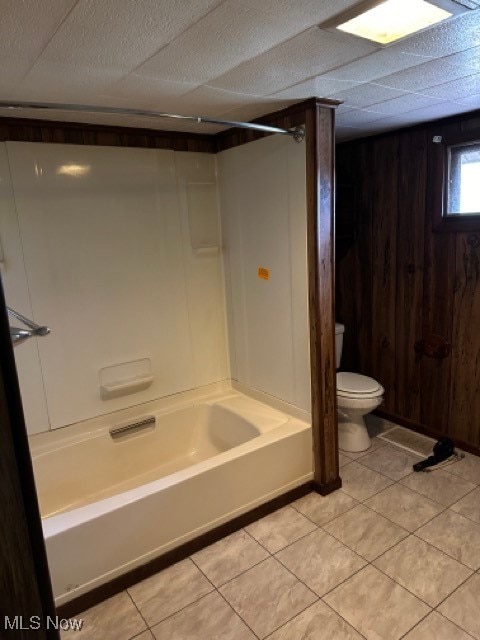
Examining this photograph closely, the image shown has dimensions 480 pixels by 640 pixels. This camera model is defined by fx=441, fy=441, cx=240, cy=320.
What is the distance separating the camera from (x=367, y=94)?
2.11m

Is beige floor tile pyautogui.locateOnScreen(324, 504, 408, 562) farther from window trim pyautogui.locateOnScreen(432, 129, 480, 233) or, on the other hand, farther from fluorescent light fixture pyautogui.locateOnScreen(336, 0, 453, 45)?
fluorescent light fixture pyautogui.locateOnScreen(336, 0, 453, 45)

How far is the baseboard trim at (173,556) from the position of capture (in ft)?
6.20

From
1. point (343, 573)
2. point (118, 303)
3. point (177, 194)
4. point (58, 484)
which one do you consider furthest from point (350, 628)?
point (177, 194)

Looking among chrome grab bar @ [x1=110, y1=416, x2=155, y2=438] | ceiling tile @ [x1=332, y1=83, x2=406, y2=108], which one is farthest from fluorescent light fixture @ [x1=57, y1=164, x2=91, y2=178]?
chrome grab bar @ [x1=110, y1=416, x2=155, y2=438]

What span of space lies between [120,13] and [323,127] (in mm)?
1282

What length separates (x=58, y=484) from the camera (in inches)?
96.9

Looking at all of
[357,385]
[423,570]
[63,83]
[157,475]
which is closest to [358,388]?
[357,385]

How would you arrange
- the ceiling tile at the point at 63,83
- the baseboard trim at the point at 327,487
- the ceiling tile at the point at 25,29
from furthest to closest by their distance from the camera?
the baseboard trim at the point at 327,487
the ceiling tile at the point at 63,83
the ceiling tile at the point at 25,29

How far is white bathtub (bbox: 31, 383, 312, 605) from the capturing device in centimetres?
190

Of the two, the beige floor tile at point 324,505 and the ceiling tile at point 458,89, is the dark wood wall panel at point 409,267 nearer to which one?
the ceiling tile at point 458,89

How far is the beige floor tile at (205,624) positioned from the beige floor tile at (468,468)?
1.66 meters

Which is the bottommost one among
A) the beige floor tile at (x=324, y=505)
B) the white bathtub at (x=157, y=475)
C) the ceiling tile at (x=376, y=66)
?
the beige floor tile at (x=324, y=505)

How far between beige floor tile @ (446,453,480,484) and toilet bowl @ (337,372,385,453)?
0.56 meters

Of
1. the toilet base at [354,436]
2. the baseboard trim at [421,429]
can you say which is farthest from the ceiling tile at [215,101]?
the baseboard trim at [421,429]
